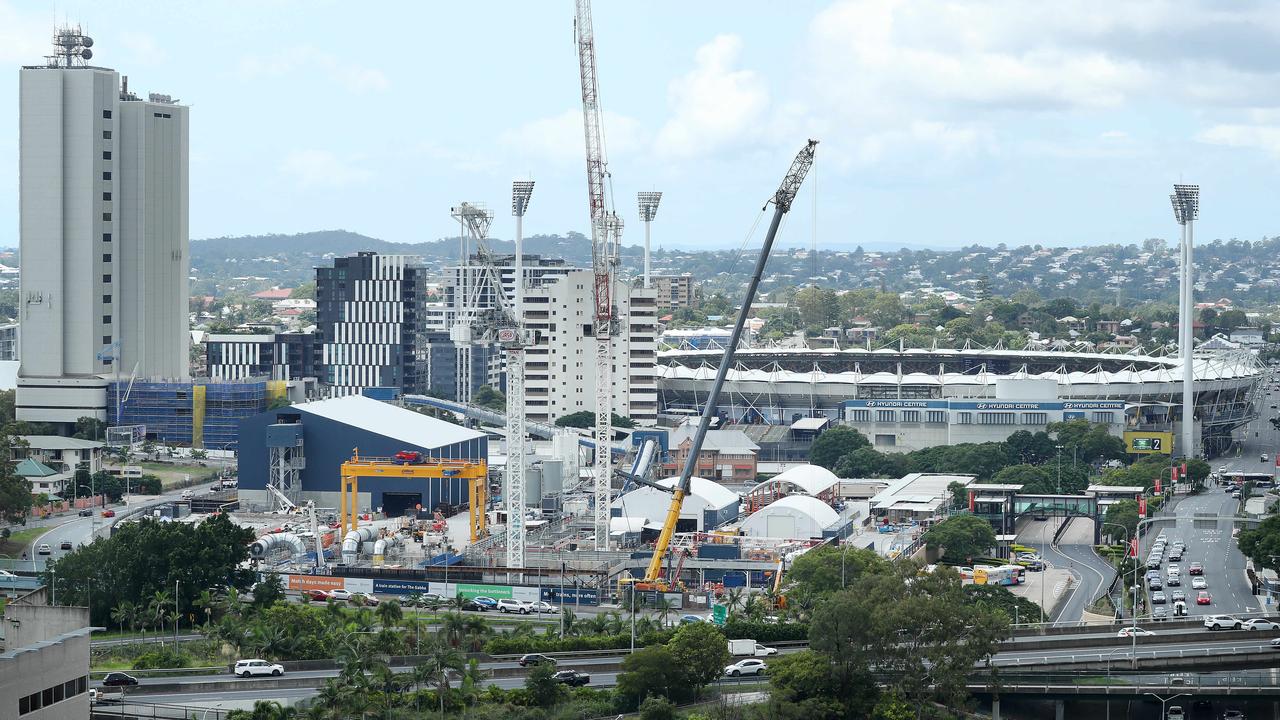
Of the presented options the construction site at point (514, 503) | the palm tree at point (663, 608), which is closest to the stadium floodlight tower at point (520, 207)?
the construction site at point (514, 503)

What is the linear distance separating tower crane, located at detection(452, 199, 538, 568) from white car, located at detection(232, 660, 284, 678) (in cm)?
1786

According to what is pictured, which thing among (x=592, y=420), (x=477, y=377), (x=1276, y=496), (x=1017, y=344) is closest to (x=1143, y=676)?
(x=1276, y=496)

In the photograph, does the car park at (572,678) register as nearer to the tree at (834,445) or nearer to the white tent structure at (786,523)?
the white tent structure at (786,523)

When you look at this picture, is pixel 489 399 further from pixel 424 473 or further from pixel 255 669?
pixel 255 669

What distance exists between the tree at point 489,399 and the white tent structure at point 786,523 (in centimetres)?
5190

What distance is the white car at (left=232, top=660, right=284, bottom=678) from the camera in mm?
39188

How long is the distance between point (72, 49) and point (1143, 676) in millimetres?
66658

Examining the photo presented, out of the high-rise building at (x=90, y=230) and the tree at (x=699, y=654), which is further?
the high-rise building at (x=90, y=230)

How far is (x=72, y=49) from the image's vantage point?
88750mm

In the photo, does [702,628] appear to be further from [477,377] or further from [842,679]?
[477,377]

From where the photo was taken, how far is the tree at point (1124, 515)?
66250mm

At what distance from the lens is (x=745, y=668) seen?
3991 centimetres

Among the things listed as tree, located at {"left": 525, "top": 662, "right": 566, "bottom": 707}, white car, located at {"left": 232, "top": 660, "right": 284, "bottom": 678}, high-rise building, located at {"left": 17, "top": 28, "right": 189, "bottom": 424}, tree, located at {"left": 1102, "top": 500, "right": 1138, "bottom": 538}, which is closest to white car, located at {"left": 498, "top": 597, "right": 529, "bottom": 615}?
white car, located at {"left": 232, "top": 660, "right": 284, "bottom": 678}

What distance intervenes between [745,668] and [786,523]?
81.9 ft
